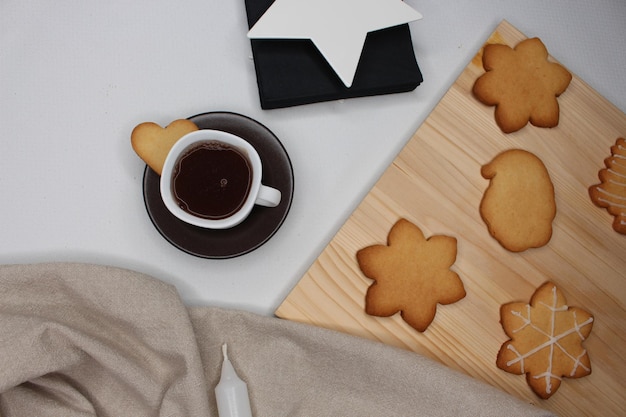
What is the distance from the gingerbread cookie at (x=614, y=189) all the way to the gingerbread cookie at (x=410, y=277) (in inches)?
8.7

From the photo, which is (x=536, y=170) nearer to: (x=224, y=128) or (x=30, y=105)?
(x=224, y=128)

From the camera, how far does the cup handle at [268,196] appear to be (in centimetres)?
64

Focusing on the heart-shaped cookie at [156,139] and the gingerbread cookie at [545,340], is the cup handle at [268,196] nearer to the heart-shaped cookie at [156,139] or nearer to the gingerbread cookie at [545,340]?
the heart-shaped cookie at [156,139]

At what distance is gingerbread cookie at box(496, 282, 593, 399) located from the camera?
0.71 metres

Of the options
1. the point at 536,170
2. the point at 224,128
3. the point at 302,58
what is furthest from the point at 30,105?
the point at 536,170

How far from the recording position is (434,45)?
81cm

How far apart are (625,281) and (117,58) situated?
2.48ft

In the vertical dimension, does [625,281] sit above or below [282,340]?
above

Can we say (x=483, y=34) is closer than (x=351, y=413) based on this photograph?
No

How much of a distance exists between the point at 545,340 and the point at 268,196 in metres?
0.40

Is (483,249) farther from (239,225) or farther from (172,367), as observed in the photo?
(172,367)

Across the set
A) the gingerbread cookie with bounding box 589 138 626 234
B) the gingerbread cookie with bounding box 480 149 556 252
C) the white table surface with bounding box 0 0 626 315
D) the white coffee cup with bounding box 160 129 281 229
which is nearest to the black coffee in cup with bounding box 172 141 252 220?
the white coffee cup with bounding box 160 129 281 229

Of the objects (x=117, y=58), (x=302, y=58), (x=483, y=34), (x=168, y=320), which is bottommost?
(x=168, y=320)

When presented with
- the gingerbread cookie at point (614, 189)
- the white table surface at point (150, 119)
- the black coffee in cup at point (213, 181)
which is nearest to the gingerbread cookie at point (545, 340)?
the gingerbread cookie at point (614, 189)
